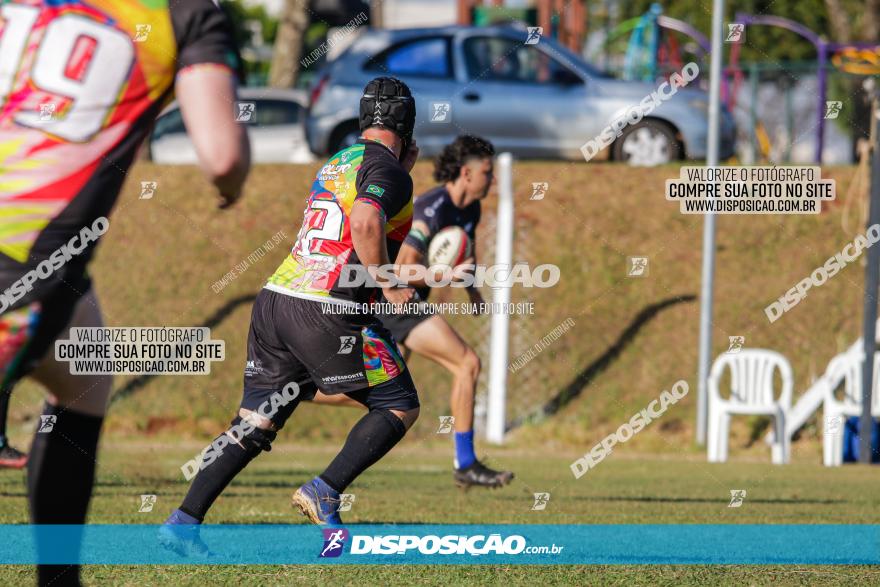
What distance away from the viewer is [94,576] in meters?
4.99

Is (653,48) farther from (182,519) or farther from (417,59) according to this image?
(182,519)

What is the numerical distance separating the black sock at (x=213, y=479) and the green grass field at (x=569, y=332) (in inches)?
133

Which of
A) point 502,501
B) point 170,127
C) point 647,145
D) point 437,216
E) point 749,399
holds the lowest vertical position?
point 502,501

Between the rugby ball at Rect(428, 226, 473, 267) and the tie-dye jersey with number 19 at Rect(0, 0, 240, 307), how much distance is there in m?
5.03

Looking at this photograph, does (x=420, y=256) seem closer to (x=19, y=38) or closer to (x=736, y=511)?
(x=736, y=511)

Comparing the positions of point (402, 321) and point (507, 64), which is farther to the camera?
point (507, 64)

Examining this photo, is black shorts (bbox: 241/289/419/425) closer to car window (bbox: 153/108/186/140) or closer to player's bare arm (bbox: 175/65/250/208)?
player's bare arm (bbox: 175/65/250/208)

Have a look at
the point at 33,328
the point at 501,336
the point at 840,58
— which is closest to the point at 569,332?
the point at 501,336

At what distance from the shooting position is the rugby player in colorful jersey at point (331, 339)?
519 centimetres

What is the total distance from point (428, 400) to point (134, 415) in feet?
10.2

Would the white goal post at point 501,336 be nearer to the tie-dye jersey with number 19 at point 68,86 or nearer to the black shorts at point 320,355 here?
the black shorts at point 320,355

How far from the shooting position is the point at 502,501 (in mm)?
8156

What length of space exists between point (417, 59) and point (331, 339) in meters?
11.6

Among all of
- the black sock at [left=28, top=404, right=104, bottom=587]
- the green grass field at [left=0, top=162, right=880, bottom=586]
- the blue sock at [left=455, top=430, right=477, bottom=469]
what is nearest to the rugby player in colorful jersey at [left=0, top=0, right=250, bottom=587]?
the black sock at [left=28, top=404, right=104, bottom=587]
